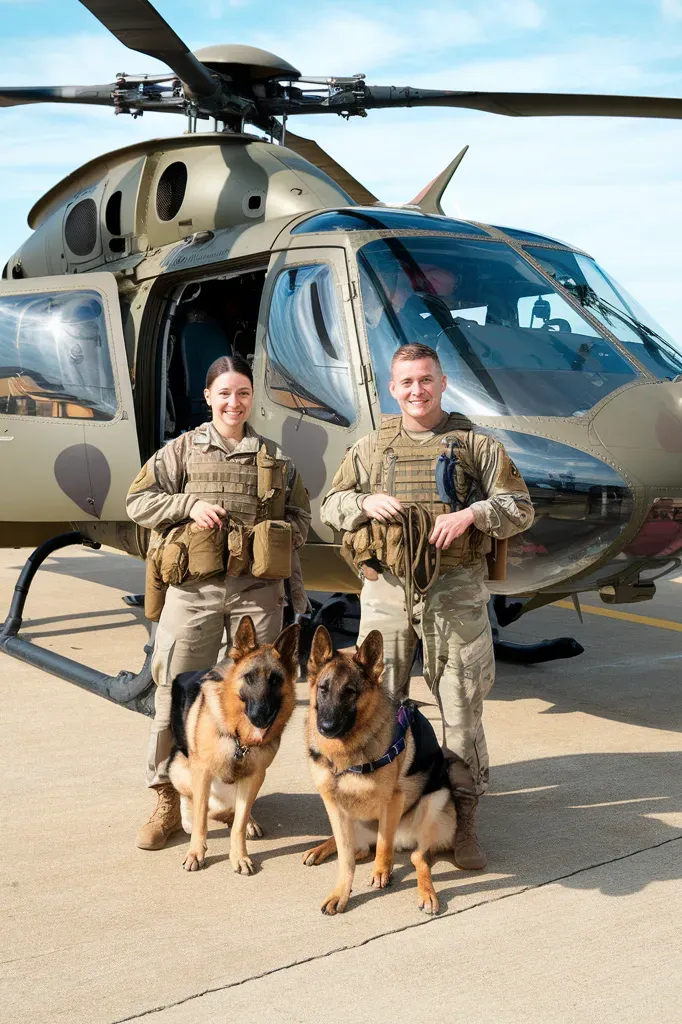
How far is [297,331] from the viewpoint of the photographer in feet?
18.9

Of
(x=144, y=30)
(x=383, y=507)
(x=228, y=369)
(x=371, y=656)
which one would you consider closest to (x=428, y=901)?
(x=371, y=656)

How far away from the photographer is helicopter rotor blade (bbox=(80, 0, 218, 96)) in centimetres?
556

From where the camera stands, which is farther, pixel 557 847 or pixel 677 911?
pixel 557 847

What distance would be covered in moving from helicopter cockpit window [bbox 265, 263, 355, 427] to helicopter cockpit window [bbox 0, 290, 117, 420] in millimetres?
1307

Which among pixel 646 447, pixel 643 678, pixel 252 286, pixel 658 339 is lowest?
pixel 643 678

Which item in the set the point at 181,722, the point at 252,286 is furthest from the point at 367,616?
the point at 252,286

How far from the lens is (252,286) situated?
25.0ft

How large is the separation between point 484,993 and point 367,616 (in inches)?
55.6

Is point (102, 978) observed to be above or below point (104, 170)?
below

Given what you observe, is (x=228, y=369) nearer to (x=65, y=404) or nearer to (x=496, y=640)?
(x=65, y=404)

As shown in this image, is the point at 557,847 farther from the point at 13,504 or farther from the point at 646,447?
the point at 13,504

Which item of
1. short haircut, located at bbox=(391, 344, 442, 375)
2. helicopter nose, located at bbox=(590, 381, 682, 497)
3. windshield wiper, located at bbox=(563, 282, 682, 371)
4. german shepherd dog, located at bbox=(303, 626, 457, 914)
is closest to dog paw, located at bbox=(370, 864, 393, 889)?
german shepherd dog, located at bbox=(303, 626, 457, 914)

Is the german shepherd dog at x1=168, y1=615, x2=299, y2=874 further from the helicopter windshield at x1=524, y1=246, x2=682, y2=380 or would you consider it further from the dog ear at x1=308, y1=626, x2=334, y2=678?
the helicopter windshield at x1=524, y1=246, x2=682, y2=380

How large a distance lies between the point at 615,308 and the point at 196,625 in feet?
10.6
